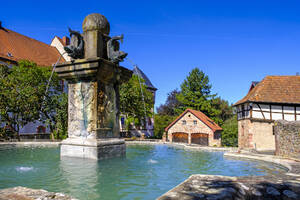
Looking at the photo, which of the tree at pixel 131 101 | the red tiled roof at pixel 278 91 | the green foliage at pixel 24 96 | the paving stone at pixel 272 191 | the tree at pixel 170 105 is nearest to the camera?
the paving stone at pixel 272 191

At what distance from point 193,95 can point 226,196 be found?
4442 cm

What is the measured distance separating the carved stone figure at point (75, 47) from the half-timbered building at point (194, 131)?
27.7m

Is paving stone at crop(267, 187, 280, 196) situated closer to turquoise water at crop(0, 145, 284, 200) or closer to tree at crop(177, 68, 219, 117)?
turquoise water at crop(0, 145, 284, 200)

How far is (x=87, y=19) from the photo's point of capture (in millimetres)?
6305

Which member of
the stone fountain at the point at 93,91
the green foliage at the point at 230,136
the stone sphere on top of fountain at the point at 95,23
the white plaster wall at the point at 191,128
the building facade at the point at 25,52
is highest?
the building facade at the point at 25,52

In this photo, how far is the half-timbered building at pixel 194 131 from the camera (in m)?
31.6

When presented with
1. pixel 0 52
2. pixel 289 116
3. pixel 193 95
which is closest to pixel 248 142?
pixel 289 116

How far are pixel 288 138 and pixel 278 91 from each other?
15777 millimetres

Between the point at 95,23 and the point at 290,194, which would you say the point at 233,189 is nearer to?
the point at 290,194

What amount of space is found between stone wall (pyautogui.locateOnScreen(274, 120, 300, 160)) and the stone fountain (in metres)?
9.87

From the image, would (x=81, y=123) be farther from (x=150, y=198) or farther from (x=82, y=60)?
(x=150, y=198)

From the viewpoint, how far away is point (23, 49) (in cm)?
3406

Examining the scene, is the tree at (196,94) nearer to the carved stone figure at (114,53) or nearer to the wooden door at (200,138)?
the wooden door at (200,138)

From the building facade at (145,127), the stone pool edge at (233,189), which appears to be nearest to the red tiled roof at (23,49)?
the building facade at (145,127)
